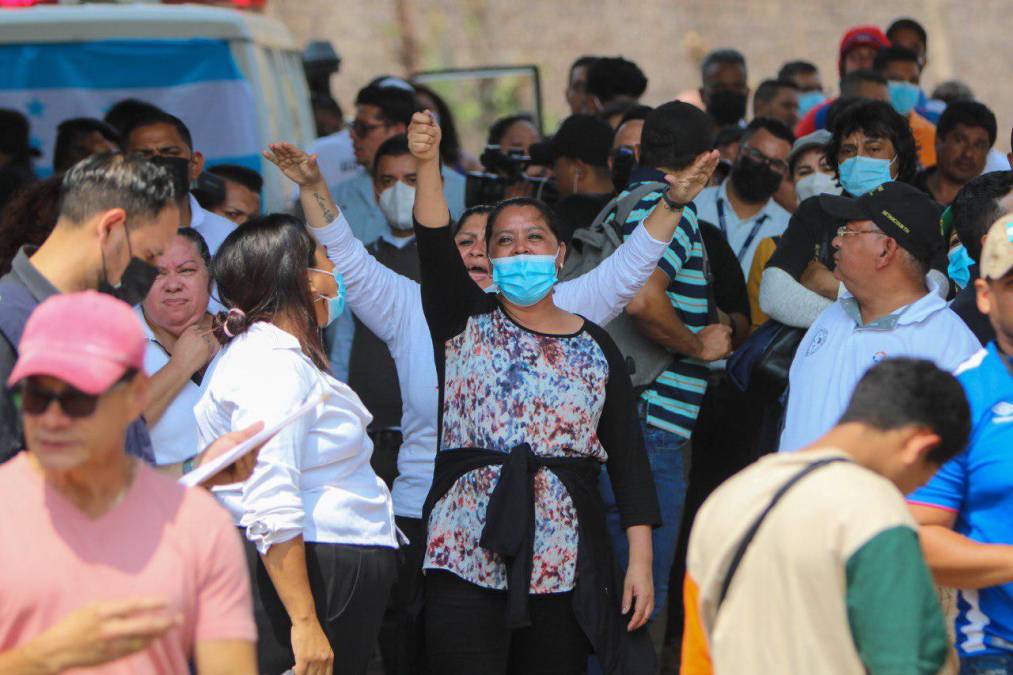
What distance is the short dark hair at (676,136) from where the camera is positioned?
5.13 meters

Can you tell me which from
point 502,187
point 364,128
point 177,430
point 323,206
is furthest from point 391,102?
point 177,430

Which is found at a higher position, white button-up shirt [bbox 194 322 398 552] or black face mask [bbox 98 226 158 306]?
black face mask [bbox 98 226 158 306]

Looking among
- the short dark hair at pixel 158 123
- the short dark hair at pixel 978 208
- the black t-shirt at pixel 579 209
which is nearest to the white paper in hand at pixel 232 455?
the short dark hair at pixel 978 208

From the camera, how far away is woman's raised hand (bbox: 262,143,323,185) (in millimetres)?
4367

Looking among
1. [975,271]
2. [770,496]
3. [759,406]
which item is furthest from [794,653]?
[759,406]

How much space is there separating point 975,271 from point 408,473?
1.96 metres

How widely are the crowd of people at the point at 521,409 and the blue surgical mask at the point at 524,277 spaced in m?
0.01

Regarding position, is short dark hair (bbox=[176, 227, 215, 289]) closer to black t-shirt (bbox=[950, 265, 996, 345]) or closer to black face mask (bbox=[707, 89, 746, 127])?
black t-shirt (bbox=[950, 265, 996, 345])

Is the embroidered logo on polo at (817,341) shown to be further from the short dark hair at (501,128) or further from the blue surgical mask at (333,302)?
the short dark hair at (501,128)

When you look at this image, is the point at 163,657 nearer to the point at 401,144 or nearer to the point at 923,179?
the point at 401,144

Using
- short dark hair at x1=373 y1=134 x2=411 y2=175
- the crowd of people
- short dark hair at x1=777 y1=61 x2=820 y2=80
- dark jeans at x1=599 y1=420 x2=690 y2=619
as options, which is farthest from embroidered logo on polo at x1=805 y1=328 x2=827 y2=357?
short dark hair at x1=777 y1=61 x2=820 y2=80

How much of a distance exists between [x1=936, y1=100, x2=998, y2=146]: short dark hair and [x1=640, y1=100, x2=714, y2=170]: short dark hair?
1.93 m

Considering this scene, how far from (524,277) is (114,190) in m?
1.43

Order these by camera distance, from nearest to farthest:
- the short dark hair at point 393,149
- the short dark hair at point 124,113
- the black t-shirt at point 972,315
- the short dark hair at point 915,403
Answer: the short dark hair at point 915,403 → the black t-shirt at point 972,315 → the short dark hair at point 393,149 → the short dark hair at point 124,113
